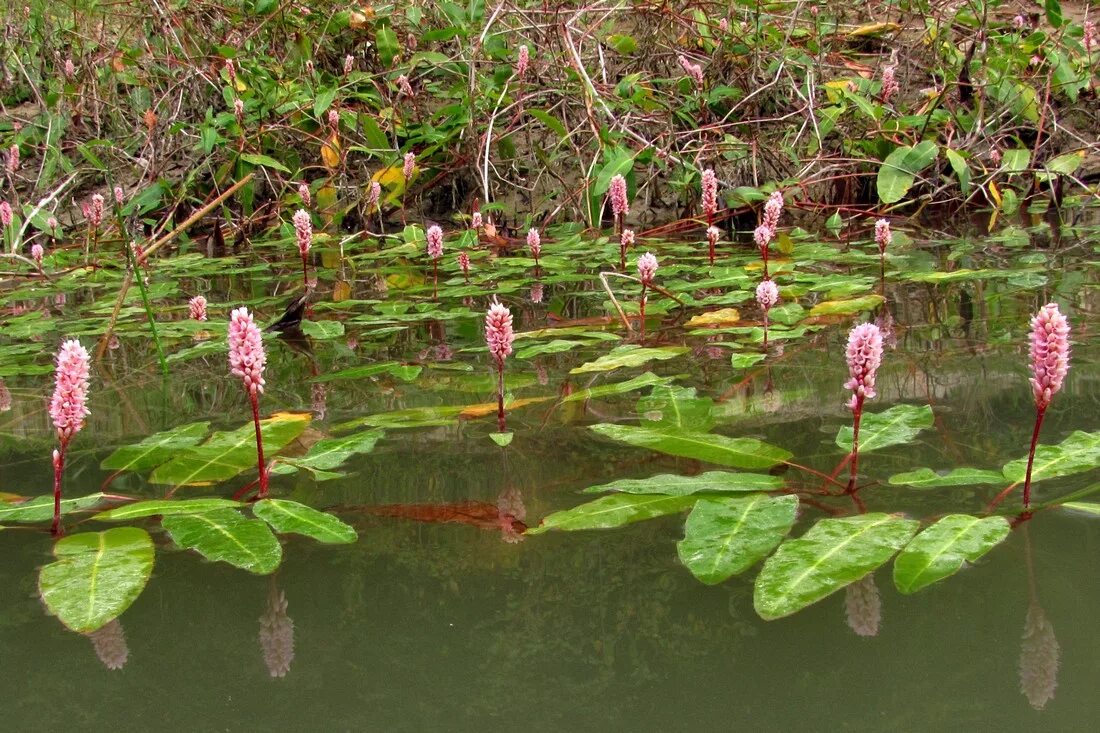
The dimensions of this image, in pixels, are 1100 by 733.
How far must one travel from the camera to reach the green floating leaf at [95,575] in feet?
2.89

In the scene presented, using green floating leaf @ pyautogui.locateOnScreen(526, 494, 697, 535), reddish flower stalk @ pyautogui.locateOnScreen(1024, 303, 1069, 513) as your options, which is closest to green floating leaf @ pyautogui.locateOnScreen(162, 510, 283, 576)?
green floating leaf @ pyautogui.locateOnScreen(526, 494, 697, 535)

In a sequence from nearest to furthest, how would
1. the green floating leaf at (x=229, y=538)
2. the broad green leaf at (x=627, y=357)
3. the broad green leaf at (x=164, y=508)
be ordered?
the green floating leaf at (x=229, y=538)
the broad green leaf at (x=164, y=508)
the broad green leaf at (x=627, y=357)

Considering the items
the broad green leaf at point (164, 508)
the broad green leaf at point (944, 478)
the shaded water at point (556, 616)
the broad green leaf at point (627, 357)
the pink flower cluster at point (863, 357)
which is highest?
the pink flower cluster at point (863, 357)

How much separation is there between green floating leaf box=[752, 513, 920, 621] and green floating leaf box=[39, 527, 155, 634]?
534mm

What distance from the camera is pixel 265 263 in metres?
3.46

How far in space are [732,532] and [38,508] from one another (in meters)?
0.72

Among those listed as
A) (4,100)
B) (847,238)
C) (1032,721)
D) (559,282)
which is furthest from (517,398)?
(4,100)

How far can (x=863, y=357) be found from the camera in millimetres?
1013

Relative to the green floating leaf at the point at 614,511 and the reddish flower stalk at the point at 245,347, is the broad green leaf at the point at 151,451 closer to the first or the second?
the reddish flower stalk at the point at 245,347

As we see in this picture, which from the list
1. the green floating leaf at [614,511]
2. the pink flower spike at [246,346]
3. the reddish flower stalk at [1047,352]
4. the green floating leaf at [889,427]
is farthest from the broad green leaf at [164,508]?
the reddish flower stalk at [1047,352]

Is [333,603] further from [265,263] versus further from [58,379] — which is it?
[265,263]

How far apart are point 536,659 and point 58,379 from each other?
1.79 ft

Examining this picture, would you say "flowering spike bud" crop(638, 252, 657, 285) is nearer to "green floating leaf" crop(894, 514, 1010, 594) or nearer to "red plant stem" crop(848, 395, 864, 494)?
"red plant stem" crop(848, 395, 864, 494)

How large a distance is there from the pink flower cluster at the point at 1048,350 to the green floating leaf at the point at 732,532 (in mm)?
242
